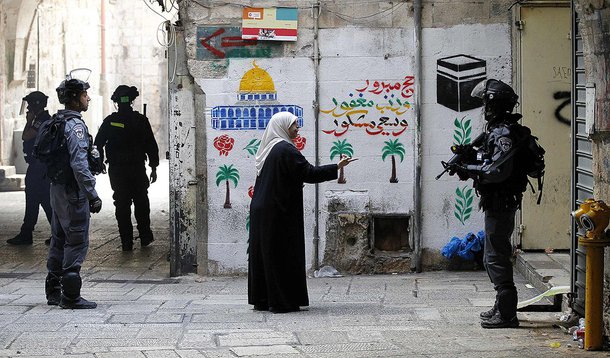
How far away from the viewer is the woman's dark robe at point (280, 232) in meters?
8.99

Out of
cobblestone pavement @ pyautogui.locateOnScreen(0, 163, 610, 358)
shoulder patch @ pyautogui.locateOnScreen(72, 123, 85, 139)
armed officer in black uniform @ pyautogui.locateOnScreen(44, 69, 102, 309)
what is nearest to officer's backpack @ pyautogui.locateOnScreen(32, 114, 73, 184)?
armed officer in black uniform @ pyautogui.locateOnScreen(44, 69, 102, 309)

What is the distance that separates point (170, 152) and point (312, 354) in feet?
15.0

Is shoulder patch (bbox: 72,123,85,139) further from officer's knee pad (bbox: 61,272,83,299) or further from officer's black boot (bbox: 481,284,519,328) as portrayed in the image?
officer's black boot (bbox: 481,284,519,328)

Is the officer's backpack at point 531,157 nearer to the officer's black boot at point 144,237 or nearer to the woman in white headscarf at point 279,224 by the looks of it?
the woman in white headscarf at point 279,224

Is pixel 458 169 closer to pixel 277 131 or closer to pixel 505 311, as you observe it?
pixel 505 311

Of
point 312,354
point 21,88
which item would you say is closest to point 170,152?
point 312,354

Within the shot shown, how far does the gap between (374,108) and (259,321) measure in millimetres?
3391

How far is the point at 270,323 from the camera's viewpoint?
333 inches

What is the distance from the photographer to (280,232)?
9.04 meters

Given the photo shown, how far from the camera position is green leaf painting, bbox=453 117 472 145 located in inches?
444

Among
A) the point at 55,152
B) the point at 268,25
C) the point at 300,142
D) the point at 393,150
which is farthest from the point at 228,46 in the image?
the point at 55,152

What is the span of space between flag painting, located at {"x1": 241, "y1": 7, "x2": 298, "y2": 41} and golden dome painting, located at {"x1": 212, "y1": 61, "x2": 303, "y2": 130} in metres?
0.30

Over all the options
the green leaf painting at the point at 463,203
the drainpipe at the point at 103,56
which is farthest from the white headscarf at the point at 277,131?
the drainpipe at the point at 103,56

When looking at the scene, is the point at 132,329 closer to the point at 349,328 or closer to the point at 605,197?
the point at 349,328
